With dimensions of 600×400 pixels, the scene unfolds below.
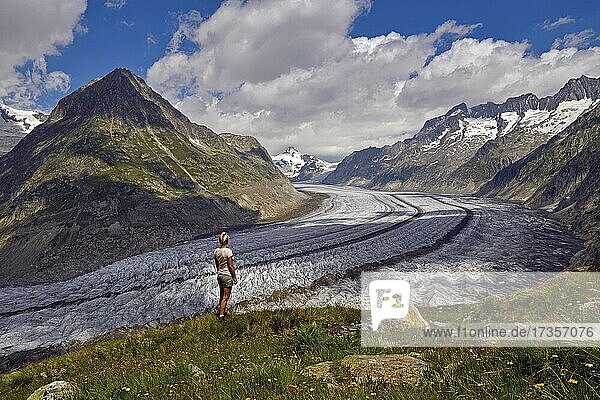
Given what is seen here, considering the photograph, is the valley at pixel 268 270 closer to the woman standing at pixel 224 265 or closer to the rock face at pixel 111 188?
the rock face at pixel 111 188

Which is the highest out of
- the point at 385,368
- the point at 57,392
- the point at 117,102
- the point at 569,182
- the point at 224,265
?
the point at 117,102

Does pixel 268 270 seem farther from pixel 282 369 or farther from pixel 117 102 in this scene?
pixel 117 102

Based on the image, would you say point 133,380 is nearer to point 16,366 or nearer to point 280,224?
point 16,366

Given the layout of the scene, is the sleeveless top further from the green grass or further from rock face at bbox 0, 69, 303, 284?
rock face at bbox 0, 69, 303, 284

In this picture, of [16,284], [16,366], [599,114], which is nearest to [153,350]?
[16,366]

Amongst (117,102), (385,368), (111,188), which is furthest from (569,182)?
(117,102)

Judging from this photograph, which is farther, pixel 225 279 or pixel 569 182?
pixel 569 182

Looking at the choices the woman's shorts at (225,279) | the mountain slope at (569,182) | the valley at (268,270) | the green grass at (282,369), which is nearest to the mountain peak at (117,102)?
the valley at (268,270)
